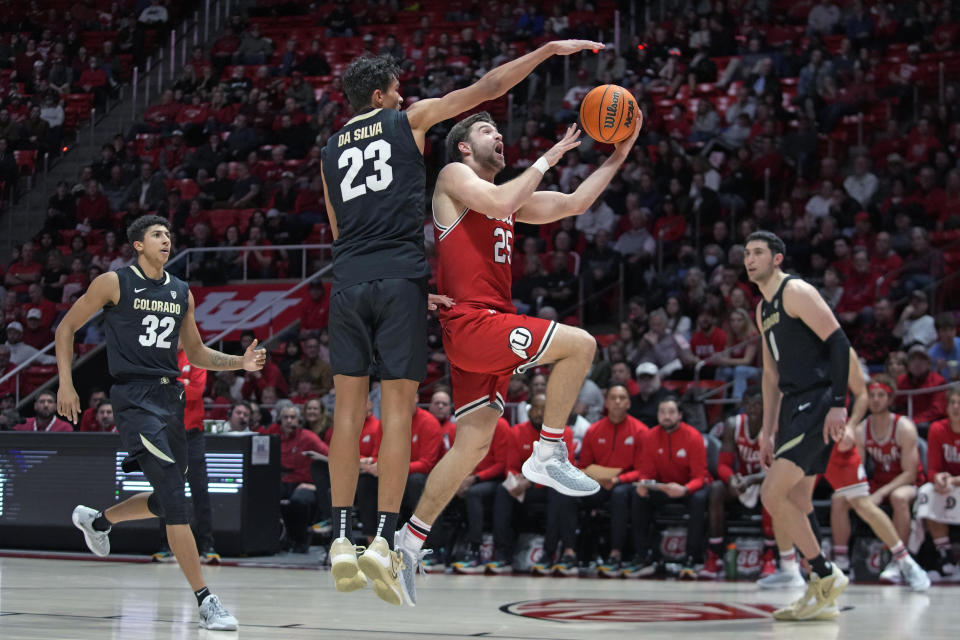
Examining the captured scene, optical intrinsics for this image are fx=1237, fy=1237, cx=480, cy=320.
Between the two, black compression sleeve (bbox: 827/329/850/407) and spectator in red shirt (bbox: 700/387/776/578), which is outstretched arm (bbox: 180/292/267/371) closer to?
black compression sleeve (bbox: 827/329/850/407)

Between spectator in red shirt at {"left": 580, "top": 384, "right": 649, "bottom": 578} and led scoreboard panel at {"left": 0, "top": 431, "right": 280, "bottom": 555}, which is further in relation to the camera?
led scoreboard panel at {"left": 0, "top": 431, "right": 280, "bottom": 555}

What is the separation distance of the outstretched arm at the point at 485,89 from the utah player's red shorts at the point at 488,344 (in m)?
0.85

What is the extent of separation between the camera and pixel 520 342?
5398mm

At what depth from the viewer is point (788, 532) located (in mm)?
7488

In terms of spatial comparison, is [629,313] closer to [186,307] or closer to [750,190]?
[750,190]

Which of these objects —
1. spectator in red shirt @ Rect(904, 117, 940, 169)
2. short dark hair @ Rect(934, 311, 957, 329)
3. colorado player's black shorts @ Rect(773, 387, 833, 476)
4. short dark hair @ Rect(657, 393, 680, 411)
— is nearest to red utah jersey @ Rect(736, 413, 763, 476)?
short dark hair @ Rect(657, 393, 680, 411)

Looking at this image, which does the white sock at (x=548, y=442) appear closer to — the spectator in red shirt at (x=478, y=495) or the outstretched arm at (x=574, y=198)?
the outstretched arm at (x=574, y=198)

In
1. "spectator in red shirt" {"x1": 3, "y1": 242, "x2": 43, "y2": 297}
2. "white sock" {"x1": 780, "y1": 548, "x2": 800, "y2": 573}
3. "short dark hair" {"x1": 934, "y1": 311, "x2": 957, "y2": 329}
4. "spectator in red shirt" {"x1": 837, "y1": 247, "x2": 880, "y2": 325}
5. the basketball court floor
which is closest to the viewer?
the basketball court floor

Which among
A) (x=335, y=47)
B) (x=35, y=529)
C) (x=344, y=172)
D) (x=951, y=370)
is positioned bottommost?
(x=35, y=529)

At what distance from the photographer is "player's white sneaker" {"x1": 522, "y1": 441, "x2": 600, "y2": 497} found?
18.2 ft

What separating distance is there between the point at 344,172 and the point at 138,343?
2298 millimetres

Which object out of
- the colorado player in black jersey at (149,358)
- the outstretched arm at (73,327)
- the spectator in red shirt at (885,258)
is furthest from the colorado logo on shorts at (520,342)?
the spectator in red shirt at (885,258)

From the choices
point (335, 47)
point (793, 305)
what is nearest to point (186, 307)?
point (793, 305)

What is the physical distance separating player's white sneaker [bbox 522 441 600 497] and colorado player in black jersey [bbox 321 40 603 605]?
612 mm
